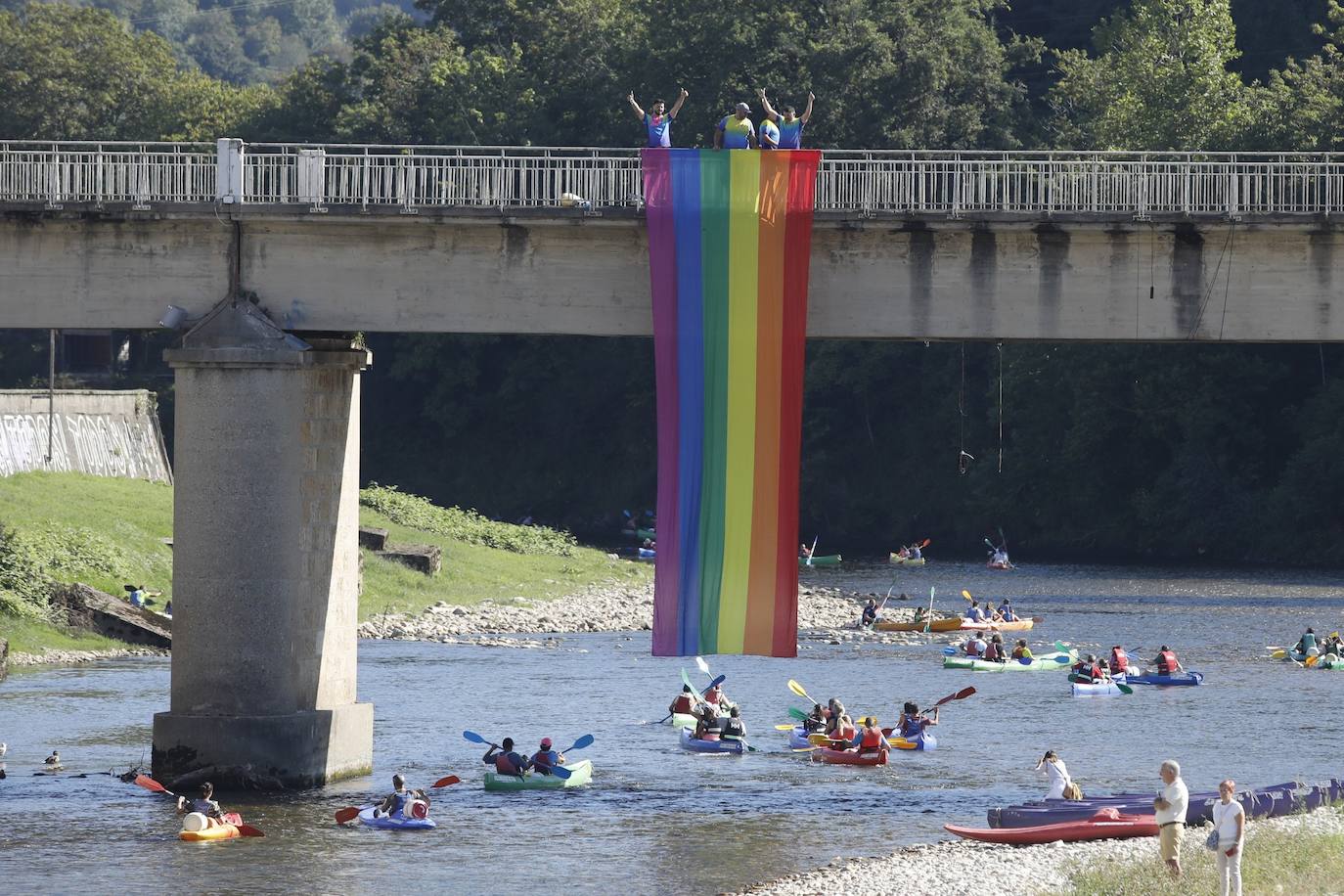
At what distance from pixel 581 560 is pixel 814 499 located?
2942 centimetres

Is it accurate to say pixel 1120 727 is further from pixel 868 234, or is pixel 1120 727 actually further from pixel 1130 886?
pixel 1130 886

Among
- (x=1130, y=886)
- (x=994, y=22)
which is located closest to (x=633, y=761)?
(x=1130, y=886)

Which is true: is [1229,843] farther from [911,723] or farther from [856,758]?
[911,723]

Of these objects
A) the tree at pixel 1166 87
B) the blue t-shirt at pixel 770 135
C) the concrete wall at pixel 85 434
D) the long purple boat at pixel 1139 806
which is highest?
the tree at pixel 1166 87

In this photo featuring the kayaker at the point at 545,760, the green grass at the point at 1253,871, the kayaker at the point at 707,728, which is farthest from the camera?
the kayaker at the point at 707,728

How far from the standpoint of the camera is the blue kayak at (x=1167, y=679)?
53594 mm

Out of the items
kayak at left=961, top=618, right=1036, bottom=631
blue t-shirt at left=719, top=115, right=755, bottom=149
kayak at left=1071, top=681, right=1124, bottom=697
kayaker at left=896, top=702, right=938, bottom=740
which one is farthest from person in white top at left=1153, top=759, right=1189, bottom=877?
kayak at left=961, top=618, right=1036, bottom=631

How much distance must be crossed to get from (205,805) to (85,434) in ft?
148

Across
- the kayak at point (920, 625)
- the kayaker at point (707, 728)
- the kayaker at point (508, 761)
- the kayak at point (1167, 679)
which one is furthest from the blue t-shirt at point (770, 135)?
the kayak at point (920, 625)

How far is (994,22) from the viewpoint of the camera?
114m

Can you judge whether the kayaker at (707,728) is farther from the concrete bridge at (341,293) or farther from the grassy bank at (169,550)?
the grassy bank at (169,550)

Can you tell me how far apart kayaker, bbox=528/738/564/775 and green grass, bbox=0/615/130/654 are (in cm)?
1918

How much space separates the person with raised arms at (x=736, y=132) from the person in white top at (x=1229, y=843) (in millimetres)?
14799

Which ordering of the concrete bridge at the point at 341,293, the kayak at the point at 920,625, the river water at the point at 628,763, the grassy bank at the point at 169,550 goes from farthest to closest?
the kayak at the point at 920,625 < the grassy bank at the point at 169,550 < the concrete bridge at the point at 341,293 < the river water at the point at 628,763
